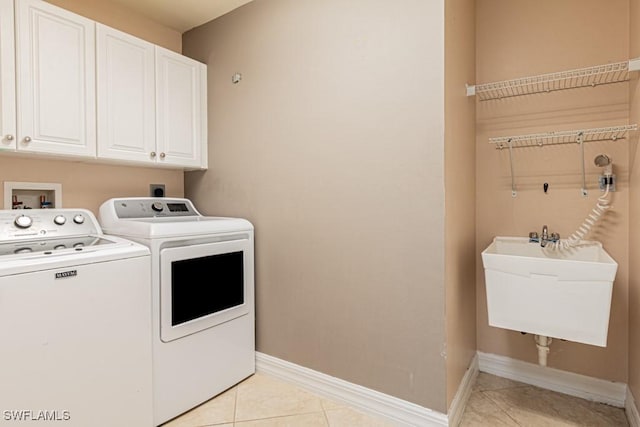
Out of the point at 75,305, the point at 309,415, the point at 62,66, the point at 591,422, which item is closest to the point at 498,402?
the point at 591,422

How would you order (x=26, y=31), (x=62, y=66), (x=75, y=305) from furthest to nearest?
(x=62, y=66) < (x=26, y=31) < (x=75, y=305)

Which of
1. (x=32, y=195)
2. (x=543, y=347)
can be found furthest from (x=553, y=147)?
(x=32, y=195)

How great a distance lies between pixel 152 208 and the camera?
2.23 metres

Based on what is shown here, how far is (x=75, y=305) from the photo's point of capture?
141cm

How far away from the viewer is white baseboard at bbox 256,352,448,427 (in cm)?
165

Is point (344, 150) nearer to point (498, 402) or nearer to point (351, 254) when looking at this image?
point (351, 254)

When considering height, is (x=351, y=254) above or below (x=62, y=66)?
below

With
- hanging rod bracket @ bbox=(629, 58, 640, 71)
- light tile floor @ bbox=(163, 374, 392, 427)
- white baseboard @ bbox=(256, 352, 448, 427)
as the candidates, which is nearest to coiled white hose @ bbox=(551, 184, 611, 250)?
hanging rod bracket @ bbox=(629, 58, 640, 71)

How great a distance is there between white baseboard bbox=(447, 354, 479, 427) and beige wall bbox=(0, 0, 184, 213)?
2294 mm

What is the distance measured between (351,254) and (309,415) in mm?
864

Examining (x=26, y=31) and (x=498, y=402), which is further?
(x=498, y=402)

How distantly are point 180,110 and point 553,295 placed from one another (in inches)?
94.3

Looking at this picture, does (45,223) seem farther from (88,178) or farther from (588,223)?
(588,223)

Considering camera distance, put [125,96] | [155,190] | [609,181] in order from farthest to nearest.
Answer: [155,190] → [125,96] → [609,181]
